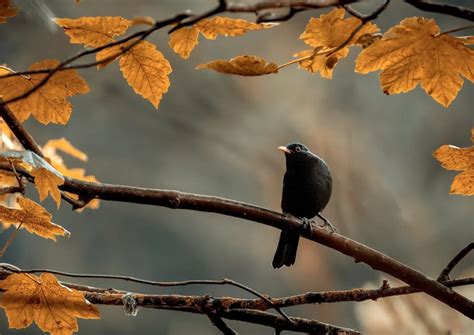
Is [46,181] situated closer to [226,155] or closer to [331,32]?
[331,32]

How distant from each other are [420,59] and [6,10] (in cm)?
51

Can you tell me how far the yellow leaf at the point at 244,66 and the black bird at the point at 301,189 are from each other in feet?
3.51

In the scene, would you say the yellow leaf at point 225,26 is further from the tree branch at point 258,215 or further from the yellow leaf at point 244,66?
the tree branch at point 258,215

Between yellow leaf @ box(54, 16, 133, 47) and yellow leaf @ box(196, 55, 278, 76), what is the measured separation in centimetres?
16

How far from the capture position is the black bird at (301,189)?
1.70 meters

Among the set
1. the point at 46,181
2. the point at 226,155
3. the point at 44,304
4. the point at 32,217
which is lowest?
the point at 226,155

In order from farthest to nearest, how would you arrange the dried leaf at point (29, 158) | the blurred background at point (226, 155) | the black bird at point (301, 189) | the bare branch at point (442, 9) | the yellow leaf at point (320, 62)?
1. the blurred background at point (226, 155)
2. the black bird at point (301, 189)
3. the yellow leaf at point (320, 62)
4. the dried leaf at point (29, 158)
5. the bare branch at point (442, 9)

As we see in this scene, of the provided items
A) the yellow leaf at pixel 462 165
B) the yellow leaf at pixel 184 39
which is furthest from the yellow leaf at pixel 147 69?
the yellow leaf at pixel 462 165

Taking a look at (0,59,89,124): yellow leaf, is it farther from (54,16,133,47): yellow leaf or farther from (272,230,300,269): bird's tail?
(272,230,300,269): bird's tail

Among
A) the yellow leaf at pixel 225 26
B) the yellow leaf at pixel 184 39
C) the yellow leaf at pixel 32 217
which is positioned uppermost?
the yellow leaf at pixel 225 26

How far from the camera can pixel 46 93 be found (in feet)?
2.68

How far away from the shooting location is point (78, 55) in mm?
489

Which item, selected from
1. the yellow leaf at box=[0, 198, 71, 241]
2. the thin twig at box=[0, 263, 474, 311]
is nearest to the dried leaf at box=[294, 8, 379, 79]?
the thin twig at box=[0, 263, 474, 311]

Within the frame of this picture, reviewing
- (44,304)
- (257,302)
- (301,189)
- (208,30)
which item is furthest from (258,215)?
(301,189)
